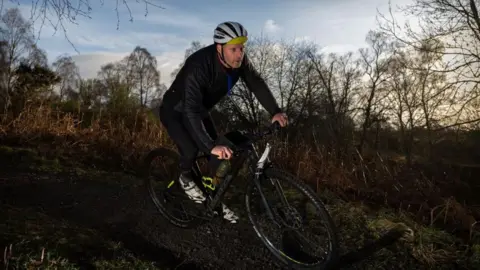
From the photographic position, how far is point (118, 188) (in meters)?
5.24

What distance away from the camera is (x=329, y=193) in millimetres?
5121

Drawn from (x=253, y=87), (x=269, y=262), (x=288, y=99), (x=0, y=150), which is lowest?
(x=269, y=262)

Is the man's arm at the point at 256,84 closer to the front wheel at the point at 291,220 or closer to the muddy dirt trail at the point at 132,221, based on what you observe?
the front wheel at the point at 291,220

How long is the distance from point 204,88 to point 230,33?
559mm

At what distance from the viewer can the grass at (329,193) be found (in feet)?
10.4

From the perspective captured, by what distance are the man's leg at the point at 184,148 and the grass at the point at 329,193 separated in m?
0.99

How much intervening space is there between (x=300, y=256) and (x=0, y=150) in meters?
6.11

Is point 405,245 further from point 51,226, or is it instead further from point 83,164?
point 83,164

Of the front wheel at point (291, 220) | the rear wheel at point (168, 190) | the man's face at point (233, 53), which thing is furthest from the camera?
the rear wheel at point (168, 190)

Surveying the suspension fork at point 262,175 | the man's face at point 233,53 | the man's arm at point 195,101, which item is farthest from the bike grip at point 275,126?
the man's face at point 233,53

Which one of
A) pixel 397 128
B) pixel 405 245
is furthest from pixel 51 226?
pixel 397 128

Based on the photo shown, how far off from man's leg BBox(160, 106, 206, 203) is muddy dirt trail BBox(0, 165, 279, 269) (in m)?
0.39

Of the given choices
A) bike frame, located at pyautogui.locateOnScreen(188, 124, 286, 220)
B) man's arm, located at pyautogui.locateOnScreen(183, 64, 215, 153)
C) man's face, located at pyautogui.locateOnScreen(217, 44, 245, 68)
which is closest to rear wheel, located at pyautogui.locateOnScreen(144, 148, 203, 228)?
bike frame, located at pyautogui.locateOnScreen(188, 124, 286, 220)

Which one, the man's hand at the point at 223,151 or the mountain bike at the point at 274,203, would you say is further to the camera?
the man's hand at the point at 223,151
